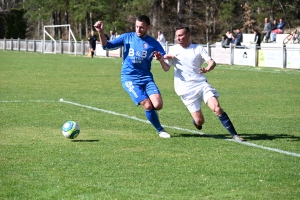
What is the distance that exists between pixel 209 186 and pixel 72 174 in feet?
5.26

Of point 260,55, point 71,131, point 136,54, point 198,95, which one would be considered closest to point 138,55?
point 136,54

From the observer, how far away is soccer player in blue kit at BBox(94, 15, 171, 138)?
1100 cm

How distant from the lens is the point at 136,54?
11039mm

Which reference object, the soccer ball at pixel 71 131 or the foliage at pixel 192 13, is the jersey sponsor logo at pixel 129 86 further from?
the foliage at pixel 192 13

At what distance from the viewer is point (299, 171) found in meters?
7.86

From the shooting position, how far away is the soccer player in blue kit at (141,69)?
11001mm

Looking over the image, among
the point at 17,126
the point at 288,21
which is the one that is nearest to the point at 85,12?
the point at 288,21

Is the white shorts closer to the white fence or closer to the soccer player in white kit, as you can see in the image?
the soccer player in white kit

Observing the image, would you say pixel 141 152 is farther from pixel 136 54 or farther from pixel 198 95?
pixel 136 54

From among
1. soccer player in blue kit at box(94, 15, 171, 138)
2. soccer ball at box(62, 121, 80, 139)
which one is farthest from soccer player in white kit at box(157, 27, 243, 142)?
soccer ball at box(62, 121, 80, 139)

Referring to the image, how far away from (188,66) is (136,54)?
921 millimetres

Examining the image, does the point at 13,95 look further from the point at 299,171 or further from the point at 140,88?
the point at 299,171

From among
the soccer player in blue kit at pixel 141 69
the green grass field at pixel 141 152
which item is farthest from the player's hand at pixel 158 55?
the green grass field at pixel 141 152

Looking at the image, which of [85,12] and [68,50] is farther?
[85,12]
